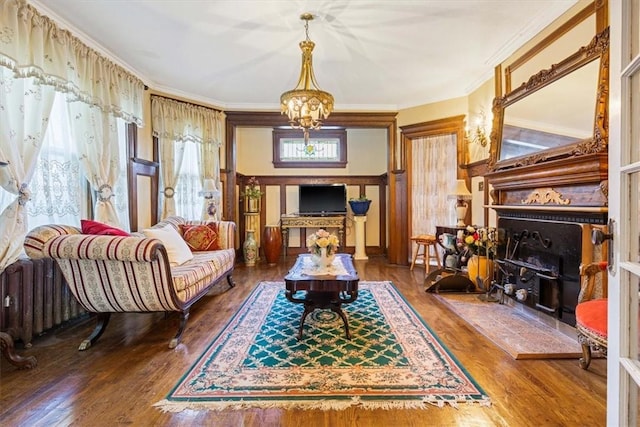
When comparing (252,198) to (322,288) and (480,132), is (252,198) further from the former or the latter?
(480,132)

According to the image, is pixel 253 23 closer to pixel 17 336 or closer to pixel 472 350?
pixel 17 336

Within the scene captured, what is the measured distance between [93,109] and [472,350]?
409 centimetres

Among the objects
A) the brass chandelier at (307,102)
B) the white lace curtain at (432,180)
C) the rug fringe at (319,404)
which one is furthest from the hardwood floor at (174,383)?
the white lace curtain at (432,180)

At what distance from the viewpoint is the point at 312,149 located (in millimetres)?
6613

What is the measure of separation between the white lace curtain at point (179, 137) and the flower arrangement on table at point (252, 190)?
0.78m

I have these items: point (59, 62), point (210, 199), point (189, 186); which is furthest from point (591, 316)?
point (189, 186)

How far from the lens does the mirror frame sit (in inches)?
87.5

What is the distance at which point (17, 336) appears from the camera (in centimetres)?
230

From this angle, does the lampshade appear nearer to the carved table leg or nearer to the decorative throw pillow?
the decorative throw pillow

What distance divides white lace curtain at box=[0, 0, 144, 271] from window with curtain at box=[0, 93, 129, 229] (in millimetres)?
109

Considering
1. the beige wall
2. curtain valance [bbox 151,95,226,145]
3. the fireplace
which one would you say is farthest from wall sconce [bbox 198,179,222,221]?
the fireplace

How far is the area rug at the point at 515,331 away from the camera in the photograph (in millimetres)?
2266

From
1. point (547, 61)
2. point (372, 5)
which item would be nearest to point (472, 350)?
point (547, 61)

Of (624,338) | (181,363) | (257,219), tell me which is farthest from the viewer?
(257,219)
